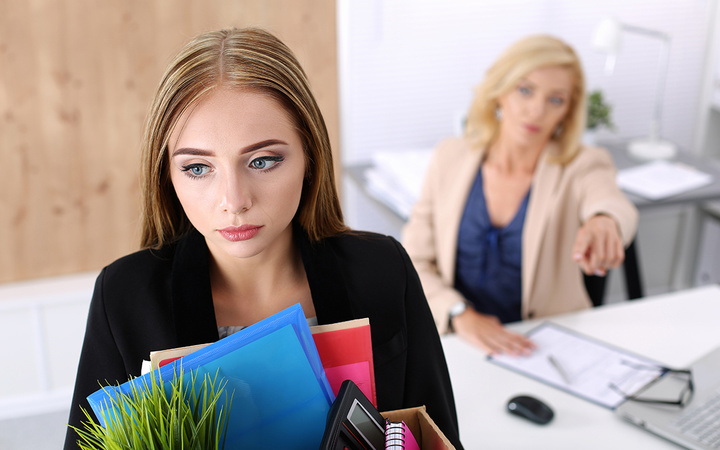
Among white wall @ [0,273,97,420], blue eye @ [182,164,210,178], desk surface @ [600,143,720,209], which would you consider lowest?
white wall @ [0,273,97,420]

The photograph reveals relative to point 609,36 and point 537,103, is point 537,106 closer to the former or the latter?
point 537,103

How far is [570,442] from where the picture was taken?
Answer: 1190mm

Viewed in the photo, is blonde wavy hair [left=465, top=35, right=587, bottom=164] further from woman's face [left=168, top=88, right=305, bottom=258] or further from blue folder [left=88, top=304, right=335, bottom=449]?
blue folder [left=88, top=304, right=335, bottom=449]

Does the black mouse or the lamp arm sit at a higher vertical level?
the lamp arm

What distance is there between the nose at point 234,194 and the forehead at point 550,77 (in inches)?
49.4

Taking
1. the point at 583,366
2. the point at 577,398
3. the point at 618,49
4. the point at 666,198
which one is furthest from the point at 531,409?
the point at 618,49

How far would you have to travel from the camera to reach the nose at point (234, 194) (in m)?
0.69

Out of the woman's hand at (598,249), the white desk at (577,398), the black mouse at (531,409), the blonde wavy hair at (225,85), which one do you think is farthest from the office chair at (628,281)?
the blonde wavy hair at (225,85)

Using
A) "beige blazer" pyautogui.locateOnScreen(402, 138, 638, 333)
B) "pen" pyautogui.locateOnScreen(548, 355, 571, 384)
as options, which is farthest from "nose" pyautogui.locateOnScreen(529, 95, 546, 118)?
"pen" pyautogui.locateOnScreen(548, 355, 571, 384)

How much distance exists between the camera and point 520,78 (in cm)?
177

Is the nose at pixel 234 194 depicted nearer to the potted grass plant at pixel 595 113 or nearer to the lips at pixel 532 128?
the lips at pixel 532 128

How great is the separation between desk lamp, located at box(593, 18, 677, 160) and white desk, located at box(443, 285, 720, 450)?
1.23m

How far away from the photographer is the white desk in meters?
1.20

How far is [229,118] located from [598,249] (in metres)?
0.96
